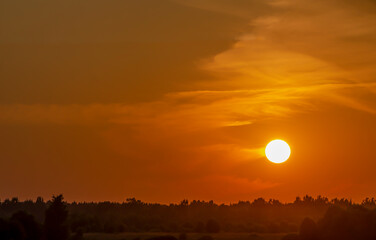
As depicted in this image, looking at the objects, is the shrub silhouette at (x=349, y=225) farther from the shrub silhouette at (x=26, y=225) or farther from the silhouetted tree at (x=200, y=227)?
the silhouetted tree at (x=200, y=227)

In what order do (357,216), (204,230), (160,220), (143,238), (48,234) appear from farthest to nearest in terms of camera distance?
1. (160,220)
2. (204,230)
3. (143,238)
4. (357,216)
5. (48,234)

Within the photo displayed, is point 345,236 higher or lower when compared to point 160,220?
lower

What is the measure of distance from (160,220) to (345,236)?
83.5 metres

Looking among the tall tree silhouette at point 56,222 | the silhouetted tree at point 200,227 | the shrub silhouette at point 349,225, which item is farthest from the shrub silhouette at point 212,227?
the tall tree silhouette at point 56,222

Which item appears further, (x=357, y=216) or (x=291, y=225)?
(x=291, y=225)

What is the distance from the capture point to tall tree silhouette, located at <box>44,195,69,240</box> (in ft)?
372

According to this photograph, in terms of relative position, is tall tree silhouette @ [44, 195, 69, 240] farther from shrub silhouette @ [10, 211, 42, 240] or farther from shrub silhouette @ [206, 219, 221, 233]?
shrub silhouette @ [206, 219, 221, 233]

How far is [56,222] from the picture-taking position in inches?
4564

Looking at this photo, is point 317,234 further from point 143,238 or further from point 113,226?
point 113,226

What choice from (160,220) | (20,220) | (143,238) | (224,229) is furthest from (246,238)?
(160,220)

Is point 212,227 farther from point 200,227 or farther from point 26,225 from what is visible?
point 26,225

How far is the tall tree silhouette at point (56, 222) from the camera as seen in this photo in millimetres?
113438

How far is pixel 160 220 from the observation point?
19600cm

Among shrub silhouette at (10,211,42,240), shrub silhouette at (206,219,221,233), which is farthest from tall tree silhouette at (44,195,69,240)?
shrub silhouette at (206,219,221,233)
